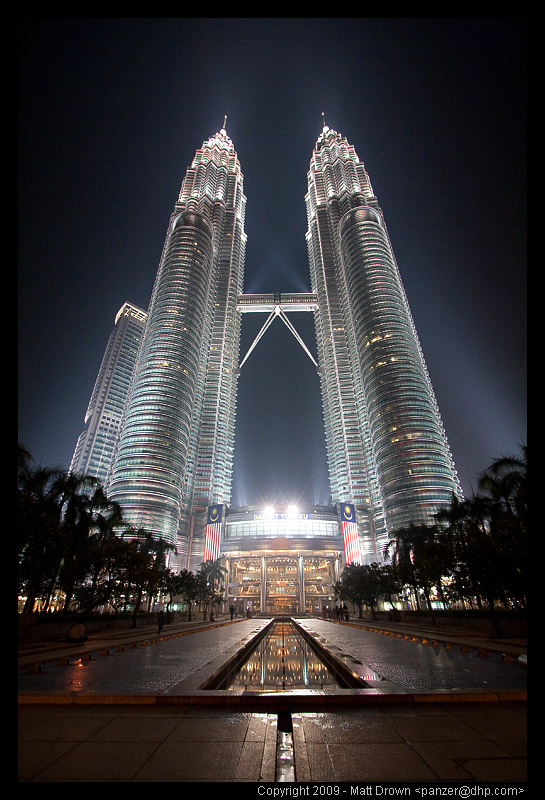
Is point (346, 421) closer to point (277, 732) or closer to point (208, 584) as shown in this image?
point (208, 584)

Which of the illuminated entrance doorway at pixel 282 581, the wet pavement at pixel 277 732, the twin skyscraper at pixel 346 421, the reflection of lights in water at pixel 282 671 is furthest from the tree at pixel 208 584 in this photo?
the wet pavement at pixel 277 732

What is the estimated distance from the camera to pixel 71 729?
5949 millimetres

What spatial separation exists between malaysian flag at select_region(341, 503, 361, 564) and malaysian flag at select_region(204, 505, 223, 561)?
5050 centimetres

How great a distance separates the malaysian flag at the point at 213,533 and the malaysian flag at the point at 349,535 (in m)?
50.5

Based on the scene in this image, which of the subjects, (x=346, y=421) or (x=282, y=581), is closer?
(x=282, y=581)

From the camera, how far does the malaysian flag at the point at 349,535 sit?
14812 centimetres

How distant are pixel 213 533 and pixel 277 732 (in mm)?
155440

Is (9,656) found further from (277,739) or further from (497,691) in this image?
(497,691)

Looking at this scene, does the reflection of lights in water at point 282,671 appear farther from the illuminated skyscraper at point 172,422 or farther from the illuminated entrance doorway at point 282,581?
the illuminated entrance doorway at point 282,581

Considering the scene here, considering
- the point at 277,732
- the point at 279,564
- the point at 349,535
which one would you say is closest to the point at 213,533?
the point at 279,564

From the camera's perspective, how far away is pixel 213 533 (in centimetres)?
15138

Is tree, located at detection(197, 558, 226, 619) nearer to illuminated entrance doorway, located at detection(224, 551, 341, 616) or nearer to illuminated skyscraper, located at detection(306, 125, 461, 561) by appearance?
illuminated entrance doorway, located at detection(224, 551, 341, 616)

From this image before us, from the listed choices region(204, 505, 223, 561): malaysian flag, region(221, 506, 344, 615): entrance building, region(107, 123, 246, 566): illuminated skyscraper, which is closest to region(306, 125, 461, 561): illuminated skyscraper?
region(221, 506, 344, 615): entrance building

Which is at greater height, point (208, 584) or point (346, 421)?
point (346, 421)
